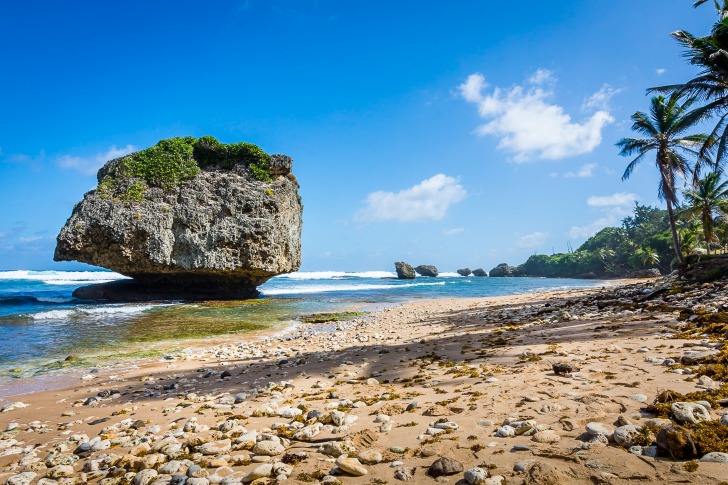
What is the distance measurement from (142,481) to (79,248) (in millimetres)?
32499

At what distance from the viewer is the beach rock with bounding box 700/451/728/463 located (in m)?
2.53

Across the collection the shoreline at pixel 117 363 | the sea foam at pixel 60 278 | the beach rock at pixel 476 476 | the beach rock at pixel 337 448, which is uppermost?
the sea foam at pixel 60 278

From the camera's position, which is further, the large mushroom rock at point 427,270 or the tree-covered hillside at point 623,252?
the large mushroom rock at point 427,270

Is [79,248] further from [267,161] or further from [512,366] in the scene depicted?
[512,366]

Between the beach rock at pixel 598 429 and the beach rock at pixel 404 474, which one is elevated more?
the beach rock at pixel 598 429

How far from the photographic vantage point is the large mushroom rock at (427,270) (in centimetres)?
11925

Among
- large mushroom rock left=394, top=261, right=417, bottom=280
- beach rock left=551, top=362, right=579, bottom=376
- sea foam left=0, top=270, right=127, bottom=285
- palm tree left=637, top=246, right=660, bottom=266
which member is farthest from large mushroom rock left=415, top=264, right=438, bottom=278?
beach rock left=551, top=362, right=579, bottom=376

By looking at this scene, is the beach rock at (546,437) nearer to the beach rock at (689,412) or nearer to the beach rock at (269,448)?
the beach rock at (689,412)

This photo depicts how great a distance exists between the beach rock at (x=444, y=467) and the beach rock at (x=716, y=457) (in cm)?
169

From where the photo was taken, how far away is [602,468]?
2.67m

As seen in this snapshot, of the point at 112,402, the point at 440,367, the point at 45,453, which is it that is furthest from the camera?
the point at 440,367

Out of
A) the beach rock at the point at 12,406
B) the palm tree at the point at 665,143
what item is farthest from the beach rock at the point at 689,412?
the palm tree at the point at 665,143

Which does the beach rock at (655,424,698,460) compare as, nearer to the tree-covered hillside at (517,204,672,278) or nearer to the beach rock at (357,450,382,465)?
the beach rock at (357,450,382,465)

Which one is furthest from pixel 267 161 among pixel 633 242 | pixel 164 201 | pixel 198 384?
pixel 633 242
